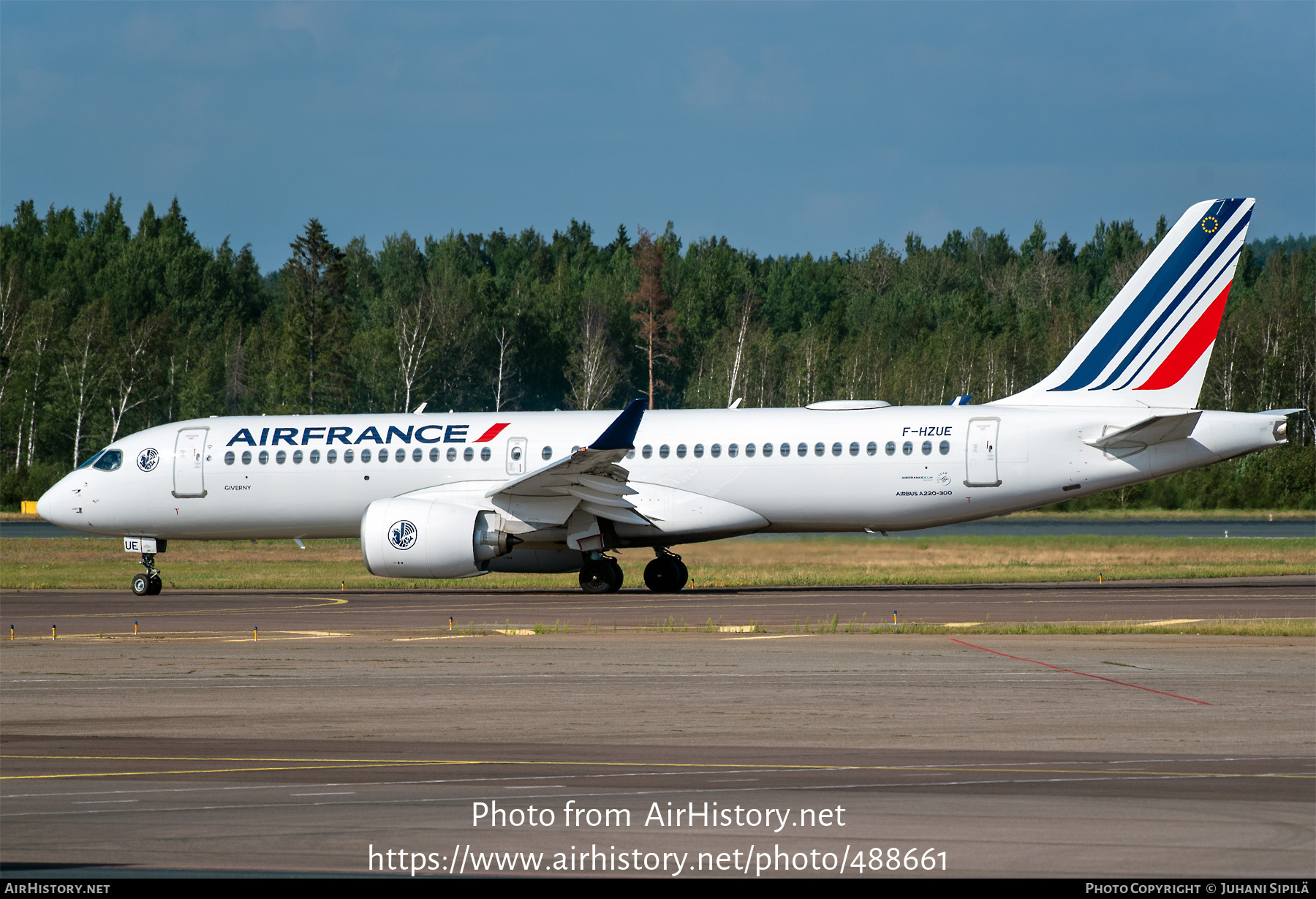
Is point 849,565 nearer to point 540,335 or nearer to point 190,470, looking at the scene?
point 190,470

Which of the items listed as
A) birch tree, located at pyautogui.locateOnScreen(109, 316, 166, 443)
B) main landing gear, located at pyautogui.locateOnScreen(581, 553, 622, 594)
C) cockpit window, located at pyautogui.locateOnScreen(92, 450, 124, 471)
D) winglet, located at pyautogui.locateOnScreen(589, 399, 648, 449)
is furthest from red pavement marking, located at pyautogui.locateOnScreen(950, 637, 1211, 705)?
birch tree, located at pyautogui.locateOnScreen(109, 316, 166, 443)

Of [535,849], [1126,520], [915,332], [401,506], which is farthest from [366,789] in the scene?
[915,332]

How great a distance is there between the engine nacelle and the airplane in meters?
0.03

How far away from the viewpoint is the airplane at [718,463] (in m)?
23.4

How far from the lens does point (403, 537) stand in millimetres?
23266

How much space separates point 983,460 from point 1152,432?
2.87 metres

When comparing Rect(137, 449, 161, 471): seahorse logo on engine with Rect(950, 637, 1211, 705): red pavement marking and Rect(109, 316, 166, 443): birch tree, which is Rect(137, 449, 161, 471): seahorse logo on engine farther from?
Rect(109, 316, 166, 443): birch tree

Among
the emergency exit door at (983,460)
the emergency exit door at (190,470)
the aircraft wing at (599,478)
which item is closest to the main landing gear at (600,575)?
the aircraft wing at (599,478)

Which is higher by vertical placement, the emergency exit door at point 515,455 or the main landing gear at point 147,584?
the emergency exit door at point 515,455

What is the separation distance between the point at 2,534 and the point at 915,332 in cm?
6363

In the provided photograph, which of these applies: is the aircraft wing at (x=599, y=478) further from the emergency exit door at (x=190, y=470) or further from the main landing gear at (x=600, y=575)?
the emergency exit door at (x=190, y=470)

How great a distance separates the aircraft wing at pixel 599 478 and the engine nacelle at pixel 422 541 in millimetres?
1067

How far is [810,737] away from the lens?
10164 millimetres

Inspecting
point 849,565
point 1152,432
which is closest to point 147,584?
point 849,565
